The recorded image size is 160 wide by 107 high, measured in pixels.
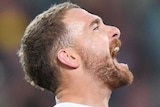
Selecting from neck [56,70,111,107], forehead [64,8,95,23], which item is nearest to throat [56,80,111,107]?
neck [56,70,111,107]

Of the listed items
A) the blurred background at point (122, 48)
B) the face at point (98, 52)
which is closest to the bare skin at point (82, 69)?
the face at point (98, 52)

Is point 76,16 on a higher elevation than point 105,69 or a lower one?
higher

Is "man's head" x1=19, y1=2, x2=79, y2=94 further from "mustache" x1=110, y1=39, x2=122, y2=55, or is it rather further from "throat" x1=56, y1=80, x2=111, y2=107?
Result: "mustache" x1=110, y1=39, x2=122, y2=55

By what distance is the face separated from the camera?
2008mm

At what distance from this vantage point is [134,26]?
150 inches

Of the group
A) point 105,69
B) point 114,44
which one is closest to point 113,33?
point 114,44

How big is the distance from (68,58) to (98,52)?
0.11m

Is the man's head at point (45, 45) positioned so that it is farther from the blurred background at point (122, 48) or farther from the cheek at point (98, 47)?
the blurred background at point (122, 48)

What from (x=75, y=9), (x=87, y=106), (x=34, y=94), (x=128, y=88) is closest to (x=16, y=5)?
(x=34, y=94)

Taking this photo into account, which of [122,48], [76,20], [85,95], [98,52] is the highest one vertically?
[122,48]

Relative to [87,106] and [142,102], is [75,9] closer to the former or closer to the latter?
[87,106]

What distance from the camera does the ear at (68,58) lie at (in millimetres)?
1998

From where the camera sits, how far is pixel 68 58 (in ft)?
6.61

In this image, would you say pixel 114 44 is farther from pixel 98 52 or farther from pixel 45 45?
pixel 45 45
